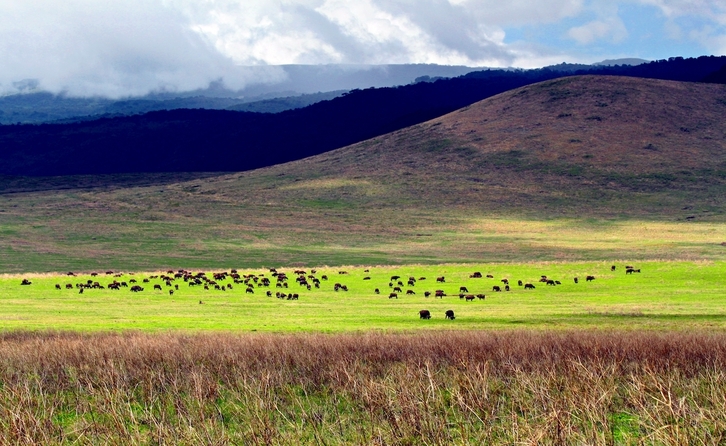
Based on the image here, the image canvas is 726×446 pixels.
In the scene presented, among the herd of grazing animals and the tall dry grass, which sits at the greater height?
the herd of grazing animals

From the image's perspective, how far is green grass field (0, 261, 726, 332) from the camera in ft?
120

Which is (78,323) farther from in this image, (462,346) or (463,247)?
(463,247)

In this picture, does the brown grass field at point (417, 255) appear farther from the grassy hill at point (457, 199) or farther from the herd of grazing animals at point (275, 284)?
the herd of grazing animals at point (275, 284)

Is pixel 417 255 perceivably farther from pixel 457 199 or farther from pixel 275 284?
pixel 457 199

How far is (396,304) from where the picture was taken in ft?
154

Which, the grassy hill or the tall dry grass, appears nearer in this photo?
the tall dry grass

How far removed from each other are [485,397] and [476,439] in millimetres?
1945

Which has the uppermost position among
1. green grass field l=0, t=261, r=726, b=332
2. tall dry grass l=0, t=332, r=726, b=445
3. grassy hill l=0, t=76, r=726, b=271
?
grassy hill l=0, t=76, r=726, b=271

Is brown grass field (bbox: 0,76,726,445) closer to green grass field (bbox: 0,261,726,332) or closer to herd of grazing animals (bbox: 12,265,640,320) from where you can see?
green grass field (bbox: 0,261,726,332)

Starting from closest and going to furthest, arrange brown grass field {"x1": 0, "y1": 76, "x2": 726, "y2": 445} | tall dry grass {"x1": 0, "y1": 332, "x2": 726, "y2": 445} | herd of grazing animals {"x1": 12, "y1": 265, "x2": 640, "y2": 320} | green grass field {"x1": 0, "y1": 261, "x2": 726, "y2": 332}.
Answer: tall dry grass {"x1": 0, "y1": 332, "x2": 726, "y2": 445}, brown grass field {"x1": 0, "y1": 76, "x2": 726, "y2": 445}, green grass field {"x1": 0, "y1": 261, "x2": 726, "y2": 332}, herd of grazing animals {"x1": 12, "y1": 265, "x2": 640, "y2": 320}

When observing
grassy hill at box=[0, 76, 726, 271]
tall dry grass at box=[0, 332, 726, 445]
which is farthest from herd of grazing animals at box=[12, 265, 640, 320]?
grassy hill at box=[0, 76, 726, 271]

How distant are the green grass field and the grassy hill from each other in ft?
75.3

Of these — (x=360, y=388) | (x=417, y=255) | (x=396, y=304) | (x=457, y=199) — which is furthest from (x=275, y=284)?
(x=457, y=199)

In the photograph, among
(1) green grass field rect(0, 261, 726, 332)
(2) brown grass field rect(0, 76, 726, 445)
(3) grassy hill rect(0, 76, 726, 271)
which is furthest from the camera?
(3) grassy hill rect(0, 76, 726, 271)
